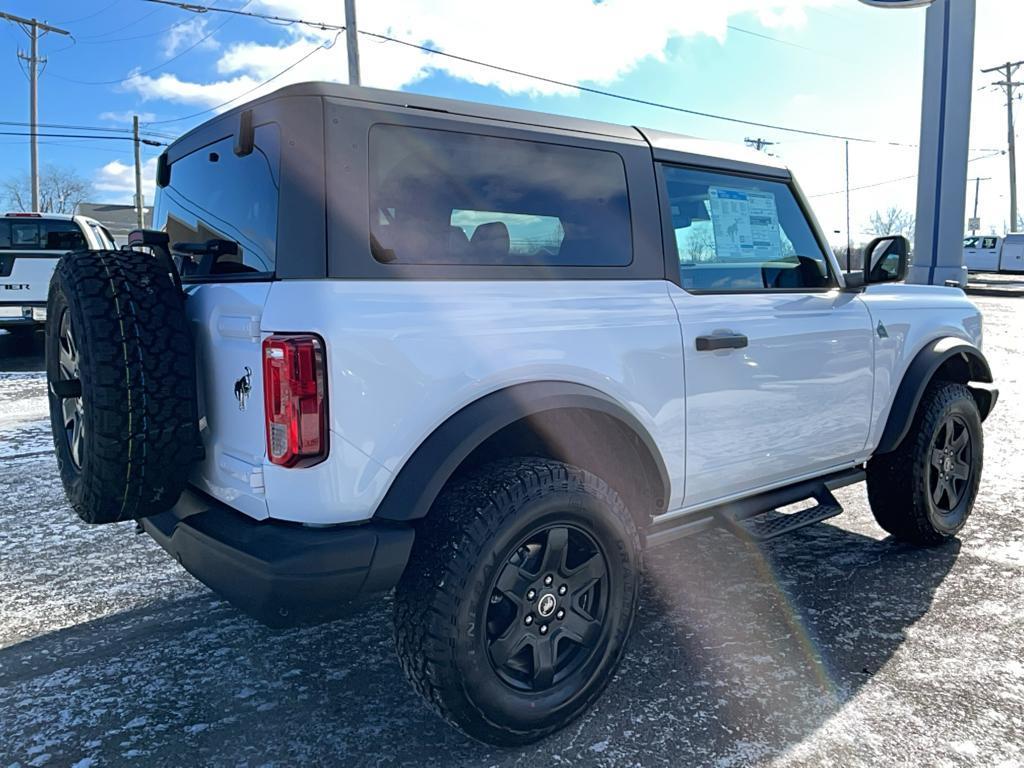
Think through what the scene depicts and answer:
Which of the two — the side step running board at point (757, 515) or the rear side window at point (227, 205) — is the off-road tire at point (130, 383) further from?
the side step running board at point (757, 515)

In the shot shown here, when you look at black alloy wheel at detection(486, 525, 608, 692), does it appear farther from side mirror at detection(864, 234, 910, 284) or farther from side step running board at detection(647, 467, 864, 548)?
side mirror at detection(864, 234, 910, 284)

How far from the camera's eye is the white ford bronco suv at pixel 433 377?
2.05m

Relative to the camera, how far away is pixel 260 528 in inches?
83.1

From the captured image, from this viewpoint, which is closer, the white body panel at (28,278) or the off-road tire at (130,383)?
the off-road tire at (130,383)

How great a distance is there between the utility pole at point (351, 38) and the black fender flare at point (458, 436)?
15.3 meters

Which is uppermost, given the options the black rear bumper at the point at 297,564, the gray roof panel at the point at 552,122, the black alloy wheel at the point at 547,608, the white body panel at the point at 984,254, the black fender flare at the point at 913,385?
the white body panel at the point at 984,254

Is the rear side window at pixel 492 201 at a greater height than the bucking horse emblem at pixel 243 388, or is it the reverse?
the rear side window at pixel 492 201

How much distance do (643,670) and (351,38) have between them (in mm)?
15659

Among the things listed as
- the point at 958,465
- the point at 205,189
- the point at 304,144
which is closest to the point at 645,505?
the point at 304,144

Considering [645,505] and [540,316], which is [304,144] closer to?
[540,316]

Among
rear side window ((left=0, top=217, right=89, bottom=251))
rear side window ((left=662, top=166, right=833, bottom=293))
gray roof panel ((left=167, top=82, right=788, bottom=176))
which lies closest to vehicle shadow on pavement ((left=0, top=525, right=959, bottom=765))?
rear side window ((left=662, top=166, right=833, bottom=293))

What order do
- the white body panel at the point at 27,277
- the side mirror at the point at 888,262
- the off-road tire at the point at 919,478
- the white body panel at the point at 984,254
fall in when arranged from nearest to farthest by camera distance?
the side mirror at the point at 888,262 → the off-road tire at the point at 919,478 → the white body panel at the point at 27,277 → the white body panel at the point at 984,254

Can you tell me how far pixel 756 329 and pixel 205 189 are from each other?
7.08 ft

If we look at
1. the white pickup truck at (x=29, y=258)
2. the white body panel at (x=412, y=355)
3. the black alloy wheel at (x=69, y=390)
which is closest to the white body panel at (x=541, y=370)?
the white body panel at (x=412, y=355)
